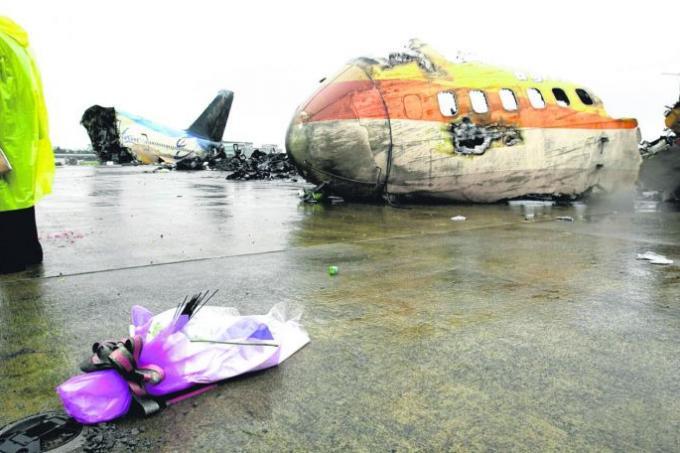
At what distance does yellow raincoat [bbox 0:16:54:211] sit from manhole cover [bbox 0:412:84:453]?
3070mm

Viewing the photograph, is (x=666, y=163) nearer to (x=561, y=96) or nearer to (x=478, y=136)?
(x=561, y=96)

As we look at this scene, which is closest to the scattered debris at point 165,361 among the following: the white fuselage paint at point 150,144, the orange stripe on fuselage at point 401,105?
the orange stripe on fuselage at point 401,105

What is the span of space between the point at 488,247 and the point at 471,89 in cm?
545

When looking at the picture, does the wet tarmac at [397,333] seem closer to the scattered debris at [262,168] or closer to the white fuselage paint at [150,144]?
the scattered debris at [262,168]

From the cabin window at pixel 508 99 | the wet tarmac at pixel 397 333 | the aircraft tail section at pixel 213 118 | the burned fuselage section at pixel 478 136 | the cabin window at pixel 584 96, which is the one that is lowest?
the wet tarmac at pixel 397 333

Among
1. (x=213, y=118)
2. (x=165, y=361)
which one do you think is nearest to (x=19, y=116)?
(x=165, y=361)

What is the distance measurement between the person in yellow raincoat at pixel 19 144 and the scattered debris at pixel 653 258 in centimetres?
616

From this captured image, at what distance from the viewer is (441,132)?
31.8ft

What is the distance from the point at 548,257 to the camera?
525 cm

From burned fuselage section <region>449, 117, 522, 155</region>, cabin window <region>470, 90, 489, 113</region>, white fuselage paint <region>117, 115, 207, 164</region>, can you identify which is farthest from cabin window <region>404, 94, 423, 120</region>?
white fuselage paint <region>117, 115, 207, 164</region>

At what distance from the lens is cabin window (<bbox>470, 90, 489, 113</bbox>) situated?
395 inches

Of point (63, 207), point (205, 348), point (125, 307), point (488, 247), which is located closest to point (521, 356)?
point (205, 348)

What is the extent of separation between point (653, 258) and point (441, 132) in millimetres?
5294

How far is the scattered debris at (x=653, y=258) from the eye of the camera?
495 cm
